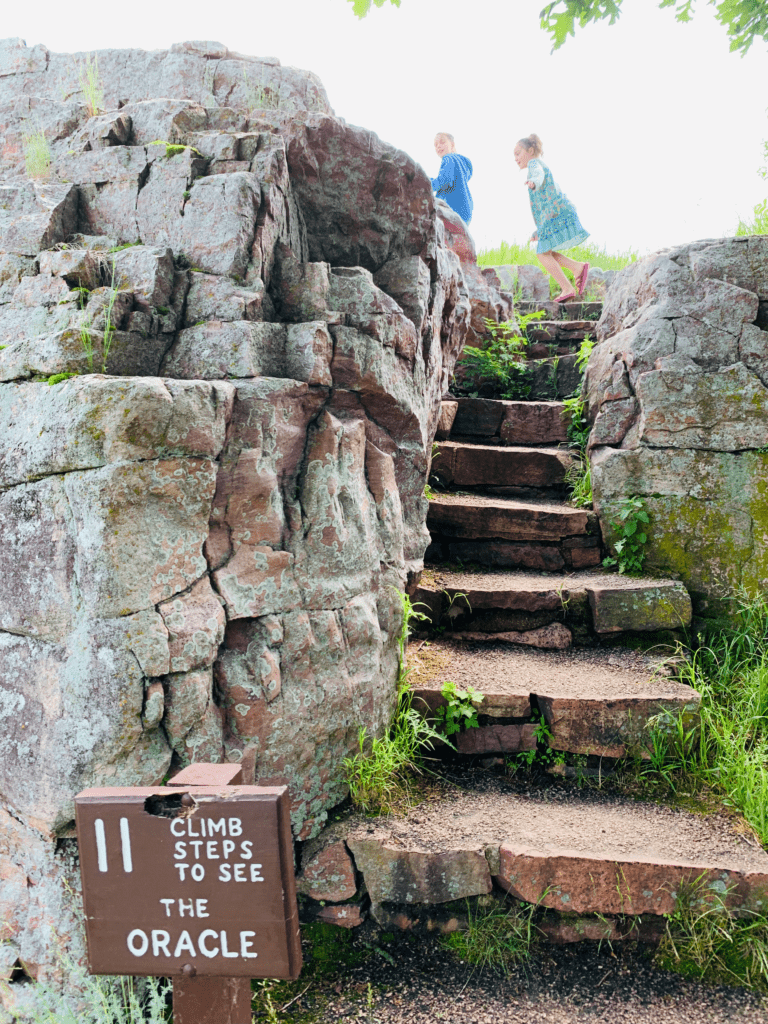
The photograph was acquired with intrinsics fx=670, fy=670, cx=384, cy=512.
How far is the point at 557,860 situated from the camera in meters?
2.64

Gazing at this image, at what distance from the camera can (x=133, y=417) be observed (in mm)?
2303

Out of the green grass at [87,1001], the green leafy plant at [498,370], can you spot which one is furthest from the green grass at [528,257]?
the green grass at [87,1001]

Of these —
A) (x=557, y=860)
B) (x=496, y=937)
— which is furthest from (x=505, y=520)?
(x=496, y=937)

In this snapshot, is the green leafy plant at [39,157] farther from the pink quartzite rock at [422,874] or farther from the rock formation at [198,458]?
the pink quartzite rock at [422,874]

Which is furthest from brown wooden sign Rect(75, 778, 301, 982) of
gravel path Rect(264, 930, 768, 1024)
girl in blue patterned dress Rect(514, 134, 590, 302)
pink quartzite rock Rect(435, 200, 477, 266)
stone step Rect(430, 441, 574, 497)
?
pink quartzite rock Rect(435, 200, 477, 266)

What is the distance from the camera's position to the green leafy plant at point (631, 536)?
161 inches

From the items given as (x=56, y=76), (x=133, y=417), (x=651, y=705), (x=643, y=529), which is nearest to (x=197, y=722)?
(x=133, y=417)

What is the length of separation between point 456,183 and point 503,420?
12.3ft

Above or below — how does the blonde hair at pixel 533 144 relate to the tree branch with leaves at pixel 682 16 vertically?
above

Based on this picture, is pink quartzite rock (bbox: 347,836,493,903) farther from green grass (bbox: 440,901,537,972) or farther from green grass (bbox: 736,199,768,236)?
green grass (bbox: 736,199,768,236)

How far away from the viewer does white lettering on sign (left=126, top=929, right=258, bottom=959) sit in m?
1.48

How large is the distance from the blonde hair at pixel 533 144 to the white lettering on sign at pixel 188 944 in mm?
7297

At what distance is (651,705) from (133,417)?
105 inches

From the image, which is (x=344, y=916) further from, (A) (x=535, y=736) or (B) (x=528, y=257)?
(B) (x=528, y=257)
